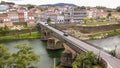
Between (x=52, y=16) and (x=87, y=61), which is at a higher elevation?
(x=87, y=61)

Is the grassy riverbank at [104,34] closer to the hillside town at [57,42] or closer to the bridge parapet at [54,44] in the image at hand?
the hillside town at [57,42]

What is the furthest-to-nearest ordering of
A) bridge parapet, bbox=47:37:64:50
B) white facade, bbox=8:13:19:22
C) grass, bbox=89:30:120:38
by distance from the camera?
white facade, bbox=8:13:19:22, grass, bbox=89:30:120:38, bridge parapet, bbox=47:37:64:50

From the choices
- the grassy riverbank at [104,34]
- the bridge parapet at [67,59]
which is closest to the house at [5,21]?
the grassy riverbank at [104,34]

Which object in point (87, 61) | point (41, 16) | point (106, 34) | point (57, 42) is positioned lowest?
point (106, 34)

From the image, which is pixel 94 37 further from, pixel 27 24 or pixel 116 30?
pixel 27 24

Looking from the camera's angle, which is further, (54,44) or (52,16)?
(52,16)

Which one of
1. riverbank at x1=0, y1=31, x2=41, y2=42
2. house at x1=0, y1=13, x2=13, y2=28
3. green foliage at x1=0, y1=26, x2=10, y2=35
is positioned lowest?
riverbank at x1=0, y1=31, x2=41, y2=42

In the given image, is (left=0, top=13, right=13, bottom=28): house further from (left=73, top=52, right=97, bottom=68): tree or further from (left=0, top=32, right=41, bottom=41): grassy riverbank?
(left=73, top=52, right=97, bottom=68): tree

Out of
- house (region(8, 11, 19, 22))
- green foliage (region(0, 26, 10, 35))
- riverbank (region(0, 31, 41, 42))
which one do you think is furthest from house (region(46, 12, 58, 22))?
green foliage (region(0, 26, 10, 35))

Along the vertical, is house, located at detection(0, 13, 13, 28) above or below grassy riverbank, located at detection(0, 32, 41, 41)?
above

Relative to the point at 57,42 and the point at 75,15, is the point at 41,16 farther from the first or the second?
the point at 57,42

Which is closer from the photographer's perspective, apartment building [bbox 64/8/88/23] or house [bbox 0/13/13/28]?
house [bbox 0/13/13/28]

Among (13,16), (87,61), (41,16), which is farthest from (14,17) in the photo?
(87,61)
